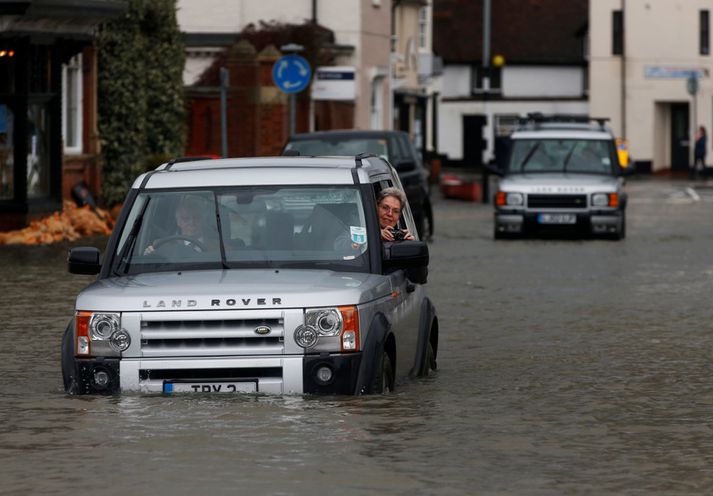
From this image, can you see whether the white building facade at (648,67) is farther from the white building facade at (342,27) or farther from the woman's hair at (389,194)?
the woman's hair at (389,194)

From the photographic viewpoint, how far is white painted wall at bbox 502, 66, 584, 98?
3467 inches

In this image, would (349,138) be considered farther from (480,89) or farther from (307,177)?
(480,89)

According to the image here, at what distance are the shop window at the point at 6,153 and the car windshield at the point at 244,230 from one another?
18.8 meters

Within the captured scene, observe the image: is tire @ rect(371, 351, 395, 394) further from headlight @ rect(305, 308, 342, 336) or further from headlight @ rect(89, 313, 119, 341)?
headlight @ rect(89, 313, 119, 341)

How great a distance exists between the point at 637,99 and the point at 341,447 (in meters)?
71.9

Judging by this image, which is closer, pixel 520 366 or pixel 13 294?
pixel 520 366

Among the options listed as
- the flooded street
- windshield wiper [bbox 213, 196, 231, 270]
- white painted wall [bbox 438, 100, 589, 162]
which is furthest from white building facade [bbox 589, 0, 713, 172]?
windshield wiper [bbox 213, 196, 231, 270]

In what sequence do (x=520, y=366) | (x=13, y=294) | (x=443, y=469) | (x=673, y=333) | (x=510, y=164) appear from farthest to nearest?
(x=510, y=164) → (x=13, y=294) → (x=673, y=333) → (x=520, y=366) → (x=443, y=469)

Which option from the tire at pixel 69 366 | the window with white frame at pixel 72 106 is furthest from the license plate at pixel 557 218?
the tire at pixel 69 366

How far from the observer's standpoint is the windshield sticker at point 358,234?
11.4 meters

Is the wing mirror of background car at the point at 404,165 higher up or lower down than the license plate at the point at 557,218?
higher up

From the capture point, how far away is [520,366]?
13.6m

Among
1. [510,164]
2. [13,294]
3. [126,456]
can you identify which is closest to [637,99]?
[510,164]

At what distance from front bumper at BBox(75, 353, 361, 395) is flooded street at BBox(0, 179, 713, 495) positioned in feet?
0.29
